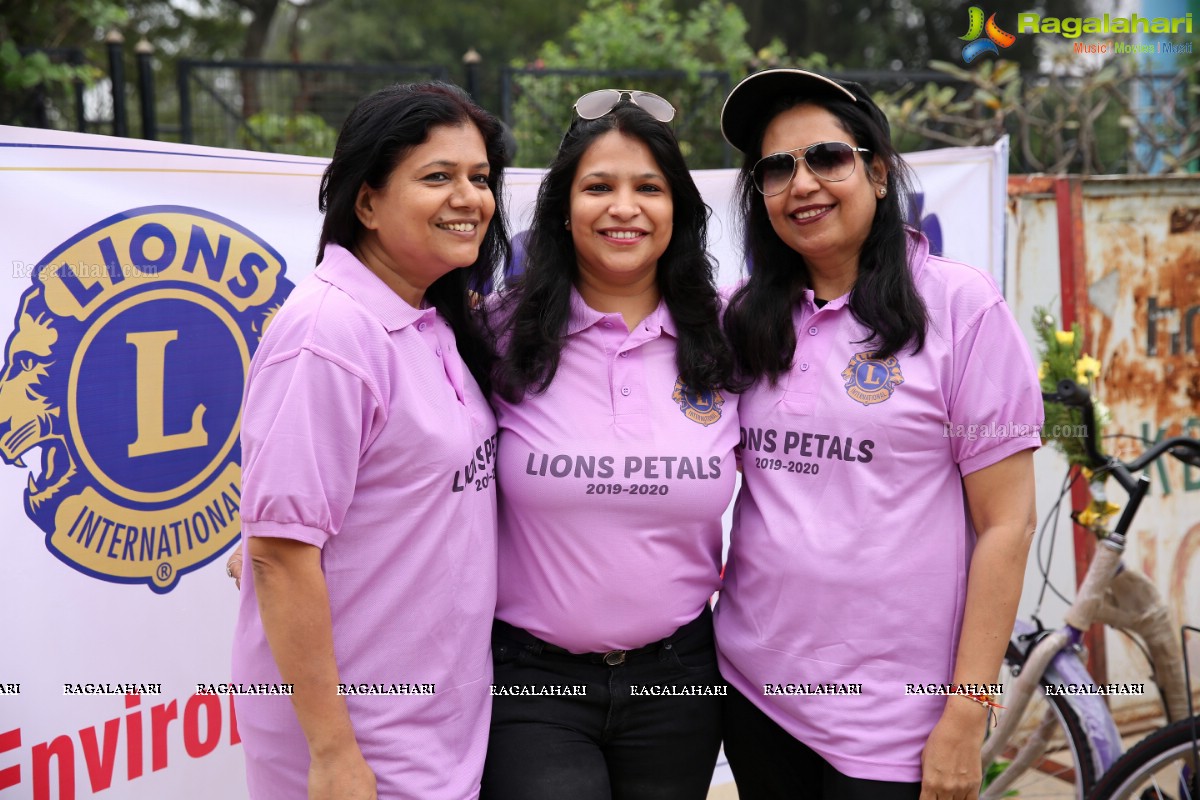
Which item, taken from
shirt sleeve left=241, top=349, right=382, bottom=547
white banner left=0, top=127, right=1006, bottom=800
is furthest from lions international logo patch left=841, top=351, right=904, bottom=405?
white banner left=0, top=127, right=1006, bottom=800

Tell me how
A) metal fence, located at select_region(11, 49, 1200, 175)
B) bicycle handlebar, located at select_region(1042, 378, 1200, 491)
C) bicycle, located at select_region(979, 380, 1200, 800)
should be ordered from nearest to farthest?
bicycle handlebar, located at select_region(1042, 378, 1200, 491) → bicycle, located at select_region(979, 380, 1200, 800) → metal fence, located at select_region(11, 49, 1200, 175)

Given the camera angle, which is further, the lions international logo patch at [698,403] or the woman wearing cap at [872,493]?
the lions international logo patch at [698,403]

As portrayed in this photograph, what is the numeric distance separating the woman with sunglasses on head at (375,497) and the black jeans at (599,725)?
8 centimetres

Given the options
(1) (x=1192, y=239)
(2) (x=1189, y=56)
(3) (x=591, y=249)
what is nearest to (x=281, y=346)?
(3) (x=591, y=249)

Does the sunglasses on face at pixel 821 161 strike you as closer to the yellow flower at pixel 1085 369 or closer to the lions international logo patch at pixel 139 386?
the lions international logo patch at pixel 139 386

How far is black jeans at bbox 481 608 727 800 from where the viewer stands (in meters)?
2.16

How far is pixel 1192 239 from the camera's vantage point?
14.6 feet

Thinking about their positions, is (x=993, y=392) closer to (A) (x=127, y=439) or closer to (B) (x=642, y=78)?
(A) (x=127, y=439)

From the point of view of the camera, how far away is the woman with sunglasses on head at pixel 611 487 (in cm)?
217

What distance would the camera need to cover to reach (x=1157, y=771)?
2941 mm

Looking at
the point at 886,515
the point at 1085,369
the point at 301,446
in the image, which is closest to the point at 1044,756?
the point at 1085,369

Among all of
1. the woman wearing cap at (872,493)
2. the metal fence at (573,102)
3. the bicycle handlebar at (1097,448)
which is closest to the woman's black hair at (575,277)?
the woman wearing cap at (872,493)

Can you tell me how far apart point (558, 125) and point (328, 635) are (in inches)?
221

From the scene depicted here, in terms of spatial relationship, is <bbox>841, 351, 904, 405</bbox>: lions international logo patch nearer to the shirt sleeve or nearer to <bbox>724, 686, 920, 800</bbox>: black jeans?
<bbox>724, 686, 920, 800</bbox>: black jeans
